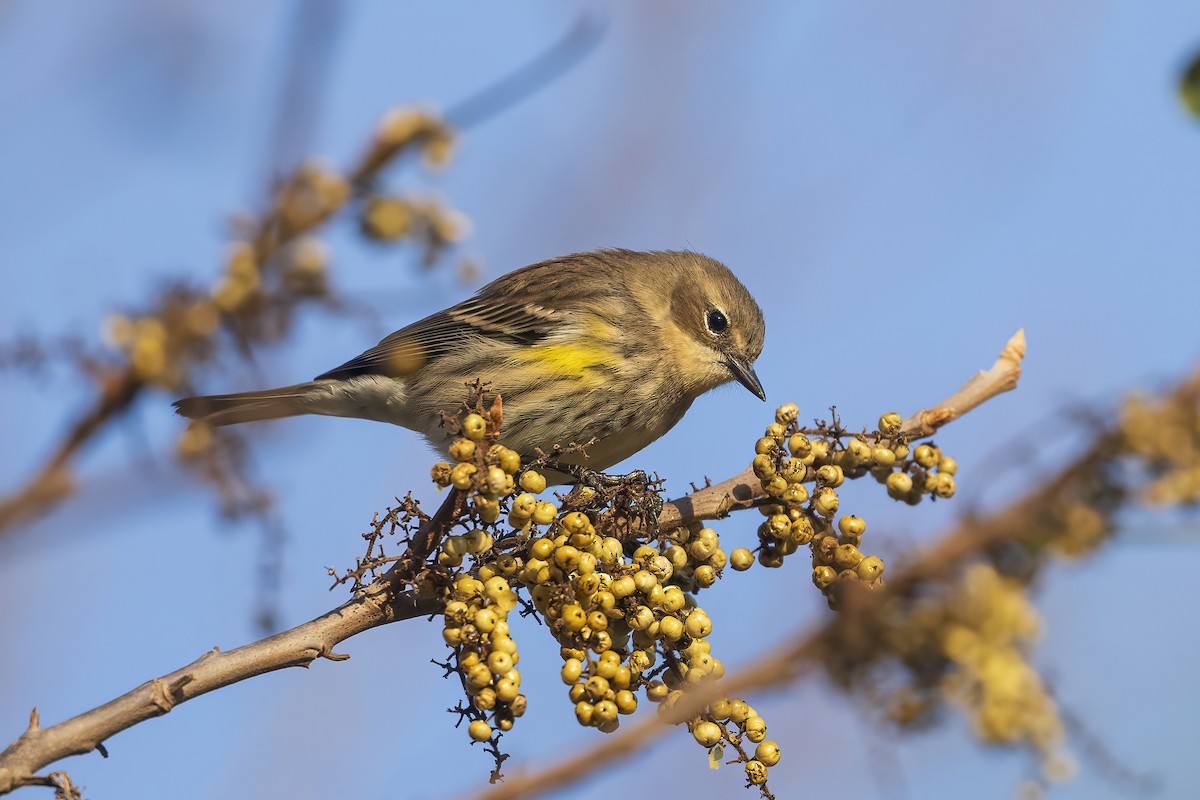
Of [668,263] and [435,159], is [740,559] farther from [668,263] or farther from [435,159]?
[668,263]

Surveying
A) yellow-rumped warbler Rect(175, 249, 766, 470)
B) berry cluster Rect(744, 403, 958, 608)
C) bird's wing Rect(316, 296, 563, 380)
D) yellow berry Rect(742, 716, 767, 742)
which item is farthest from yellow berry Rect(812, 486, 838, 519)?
bird's wing Rect(316, 296, 563, 380)

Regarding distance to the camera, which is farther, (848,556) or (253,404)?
(253,404)

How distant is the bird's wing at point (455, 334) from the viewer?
7301 mm

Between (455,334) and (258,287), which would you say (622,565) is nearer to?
(258,287)

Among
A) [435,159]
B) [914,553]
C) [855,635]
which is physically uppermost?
[435,159]

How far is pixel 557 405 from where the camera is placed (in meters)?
6.60

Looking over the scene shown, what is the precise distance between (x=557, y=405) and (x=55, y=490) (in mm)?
4224

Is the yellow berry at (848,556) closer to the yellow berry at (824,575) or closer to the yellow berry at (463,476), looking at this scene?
the yellow berry at (824,575)

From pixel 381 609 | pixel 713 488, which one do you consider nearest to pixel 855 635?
pixel 381 609

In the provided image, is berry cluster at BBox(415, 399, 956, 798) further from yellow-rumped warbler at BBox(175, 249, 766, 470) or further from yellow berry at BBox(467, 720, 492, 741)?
yellow-rumped warbler at BBox(175, 249, 766, 470)

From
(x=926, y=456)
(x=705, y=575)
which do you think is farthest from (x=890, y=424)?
(x=705, y=575)

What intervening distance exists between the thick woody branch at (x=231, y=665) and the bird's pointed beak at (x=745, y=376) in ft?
14.0

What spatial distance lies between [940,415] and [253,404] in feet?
14.5

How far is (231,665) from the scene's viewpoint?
10.0 ft
